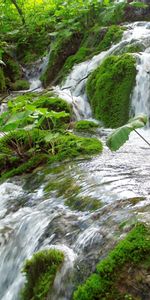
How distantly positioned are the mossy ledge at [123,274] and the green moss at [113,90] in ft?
16.4

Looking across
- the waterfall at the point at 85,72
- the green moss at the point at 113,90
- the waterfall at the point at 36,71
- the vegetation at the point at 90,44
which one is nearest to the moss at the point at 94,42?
the vegetation at the point at 90,44

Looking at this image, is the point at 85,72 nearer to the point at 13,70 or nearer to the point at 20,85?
the point at 20,85

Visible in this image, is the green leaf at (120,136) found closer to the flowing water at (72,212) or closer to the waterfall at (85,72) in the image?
the flowing water at (72,212)

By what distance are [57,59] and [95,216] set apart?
9552 mm

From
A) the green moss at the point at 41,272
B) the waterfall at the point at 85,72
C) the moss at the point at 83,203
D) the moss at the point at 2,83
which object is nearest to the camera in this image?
the green moss at the point at 41,272

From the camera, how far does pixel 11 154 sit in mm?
5852

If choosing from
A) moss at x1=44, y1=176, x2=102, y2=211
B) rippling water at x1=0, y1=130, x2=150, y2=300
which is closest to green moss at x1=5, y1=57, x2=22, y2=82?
rippling water at x1=0, y1=130, x2=150, y2=300

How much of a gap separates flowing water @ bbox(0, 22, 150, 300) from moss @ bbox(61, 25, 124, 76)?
5999 millimetres

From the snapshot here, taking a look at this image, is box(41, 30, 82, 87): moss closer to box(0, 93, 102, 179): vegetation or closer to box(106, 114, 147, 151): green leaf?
box(0, 93, 102, 179): vegetation

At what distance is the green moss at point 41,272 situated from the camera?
273 centimetres

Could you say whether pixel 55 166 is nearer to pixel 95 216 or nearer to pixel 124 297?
pixel 95 216

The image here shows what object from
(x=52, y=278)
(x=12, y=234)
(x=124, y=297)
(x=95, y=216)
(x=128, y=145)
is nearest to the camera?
(x=124, y=297)

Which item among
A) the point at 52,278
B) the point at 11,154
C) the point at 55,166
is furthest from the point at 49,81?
the point at 52,278

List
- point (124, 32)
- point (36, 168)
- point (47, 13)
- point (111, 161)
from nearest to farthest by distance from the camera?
point (111, 161) < point (36, 168) < point (124, 32) < point (47, 13)
